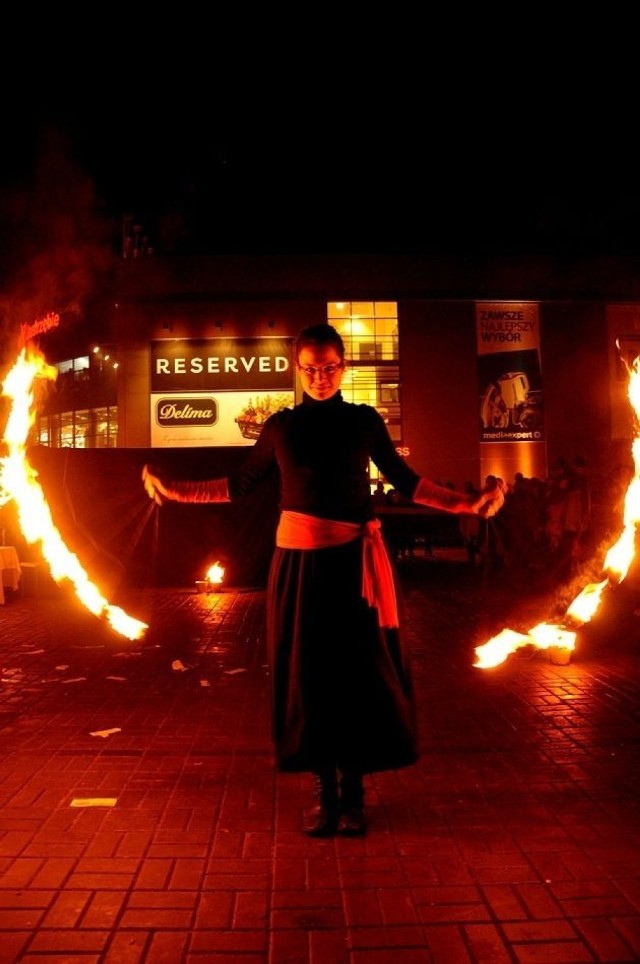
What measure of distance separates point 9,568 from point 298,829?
30.2 feet

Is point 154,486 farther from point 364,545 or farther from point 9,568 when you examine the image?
point 9,568

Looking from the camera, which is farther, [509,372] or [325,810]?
[509,372]

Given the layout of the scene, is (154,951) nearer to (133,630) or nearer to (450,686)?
(133,630)

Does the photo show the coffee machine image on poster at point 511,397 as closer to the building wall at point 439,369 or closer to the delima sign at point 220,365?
the building wall at point 439,369

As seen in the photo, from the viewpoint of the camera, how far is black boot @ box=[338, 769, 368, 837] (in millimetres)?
3664

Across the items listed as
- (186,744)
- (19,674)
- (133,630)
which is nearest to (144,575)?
(19,674)

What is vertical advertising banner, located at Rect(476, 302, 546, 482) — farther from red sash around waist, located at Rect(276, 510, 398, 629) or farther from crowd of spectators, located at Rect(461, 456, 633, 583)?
red sash around waist, located at Rect(276, 510, 398, 629)

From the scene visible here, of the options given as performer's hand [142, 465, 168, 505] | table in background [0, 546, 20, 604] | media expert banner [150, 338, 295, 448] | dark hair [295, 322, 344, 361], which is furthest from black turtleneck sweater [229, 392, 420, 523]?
media expert banner [150, 338, 295, 448]

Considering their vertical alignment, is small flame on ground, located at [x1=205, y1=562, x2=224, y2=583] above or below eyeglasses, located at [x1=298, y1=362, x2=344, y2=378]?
below

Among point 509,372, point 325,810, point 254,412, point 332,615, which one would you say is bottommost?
point 325,810

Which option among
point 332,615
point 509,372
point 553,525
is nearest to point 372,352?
point 509,372

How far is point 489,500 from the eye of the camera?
151 inches

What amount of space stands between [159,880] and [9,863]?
2.23 feet

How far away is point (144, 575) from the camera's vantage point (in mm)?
12711
